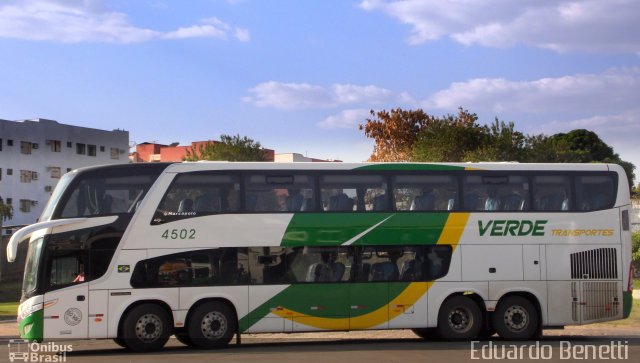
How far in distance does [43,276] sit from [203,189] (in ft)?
12.3

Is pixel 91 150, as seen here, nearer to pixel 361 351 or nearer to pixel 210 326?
pixel 210 326

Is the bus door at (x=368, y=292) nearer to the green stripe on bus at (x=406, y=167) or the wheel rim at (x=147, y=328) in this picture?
the green stripe on bus at (x=406, y=167)

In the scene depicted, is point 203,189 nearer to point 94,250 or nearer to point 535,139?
point 94,250

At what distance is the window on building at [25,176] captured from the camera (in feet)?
252

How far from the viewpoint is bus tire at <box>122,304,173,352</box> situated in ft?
59.6

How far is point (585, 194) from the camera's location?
20469 millimetres

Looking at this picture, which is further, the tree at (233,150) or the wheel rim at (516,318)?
the tree at (233,150)

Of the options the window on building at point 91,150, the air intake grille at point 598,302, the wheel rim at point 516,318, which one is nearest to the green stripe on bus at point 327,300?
the wheel rim at point 516,318

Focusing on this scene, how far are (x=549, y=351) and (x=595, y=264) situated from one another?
3688mm

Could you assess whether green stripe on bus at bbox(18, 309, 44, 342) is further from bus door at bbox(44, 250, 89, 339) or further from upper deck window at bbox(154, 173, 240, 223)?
→ upper deck window at bbox(154, 173, 240, 223)

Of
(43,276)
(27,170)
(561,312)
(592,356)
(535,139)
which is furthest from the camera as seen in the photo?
(27,170)

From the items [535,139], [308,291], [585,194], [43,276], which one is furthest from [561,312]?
[535,139]

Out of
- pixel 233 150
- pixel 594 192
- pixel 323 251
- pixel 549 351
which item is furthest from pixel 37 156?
pixel 549 351

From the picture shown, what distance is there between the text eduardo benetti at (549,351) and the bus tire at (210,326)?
5269 mm
